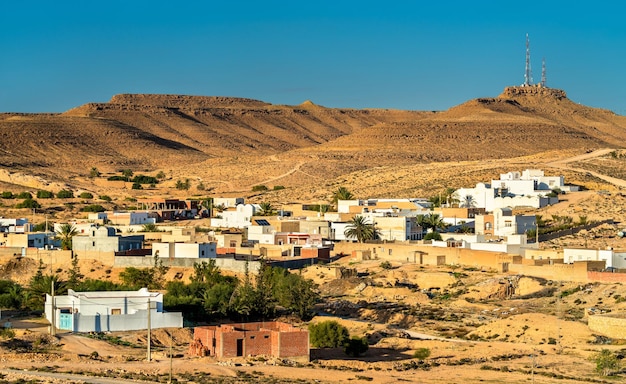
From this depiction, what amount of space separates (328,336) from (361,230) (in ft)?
75.2

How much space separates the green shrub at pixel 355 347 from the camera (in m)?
40.0

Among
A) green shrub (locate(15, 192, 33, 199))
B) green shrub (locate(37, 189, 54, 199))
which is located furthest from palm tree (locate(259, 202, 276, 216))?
green shrub (locate(15, 192, 33, 199))

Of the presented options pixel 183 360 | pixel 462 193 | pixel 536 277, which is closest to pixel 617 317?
pixel 536 277

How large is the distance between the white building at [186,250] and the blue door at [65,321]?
550 inches

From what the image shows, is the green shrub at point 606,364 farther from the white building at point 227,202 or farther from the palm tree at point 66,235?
the white building at point 227,202

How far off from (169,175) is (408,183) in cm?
3557

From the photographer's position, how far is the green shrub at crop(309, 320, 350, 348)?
1613 inches

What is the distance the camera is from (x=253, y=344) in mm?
38094

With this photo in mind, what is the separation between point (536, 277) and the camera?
52469mm

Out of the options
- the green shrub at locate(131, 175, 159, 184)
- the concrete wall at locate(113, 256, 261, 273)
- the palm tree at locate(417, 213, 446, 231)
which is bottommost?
the concrete wall at locate(113, 256, 261, 273)

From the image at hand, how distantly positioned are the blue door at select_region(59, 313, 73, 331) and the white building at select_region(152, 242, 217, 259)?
1397 cm

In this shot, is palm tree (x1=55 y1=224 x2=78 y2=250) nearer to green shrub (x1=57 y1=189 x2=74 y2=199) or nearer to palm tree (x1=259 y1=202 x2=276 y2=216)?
palm tree (x1=259 y1=202 x2=276 y2=216)

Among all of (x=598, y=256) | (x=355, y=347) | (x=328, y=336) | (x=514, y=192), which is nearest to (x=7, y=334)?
(x=328, y=336)

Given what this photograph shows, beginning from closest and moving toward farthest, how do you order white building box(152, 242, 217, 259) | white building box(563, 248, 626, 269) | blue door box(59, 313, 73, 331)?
blue door box(59, 313, 73, 331) < white building box(563, 248, 626, 269) < white building box(152, 242, 217, 259)
